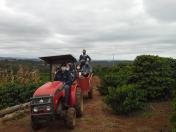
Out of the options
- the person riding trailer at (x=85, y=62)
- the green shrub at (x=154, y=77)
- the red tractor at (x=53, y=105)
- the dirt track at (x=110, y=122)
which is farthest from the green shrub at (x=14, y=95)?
the red tractor at (x=53, y=105)

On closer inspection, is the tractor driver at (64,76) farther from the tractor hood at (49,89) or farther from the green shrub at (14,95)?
the green shrub at (14,95)

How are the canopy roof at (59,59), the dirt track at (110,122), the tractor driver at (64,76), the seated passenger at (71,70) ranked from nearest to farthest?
the dirt track at (110,122)
the tractor driver at (64,76)
the seated passenger at (71,70)
the canopy roof at (59,59)

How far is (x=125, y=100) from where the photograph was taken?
14.0 m

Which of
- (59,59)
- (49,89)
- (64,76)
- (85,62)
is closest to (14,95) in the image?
(85,62)

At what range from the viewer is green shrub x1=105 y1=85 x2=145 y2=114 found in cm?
1397

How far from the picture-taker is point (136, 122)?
42.4 ft

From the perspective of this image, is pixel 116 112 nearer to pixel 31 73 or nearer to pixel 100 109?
pixel 100 109

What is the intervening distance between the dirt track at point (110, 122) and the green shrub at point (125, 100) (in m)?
0.31

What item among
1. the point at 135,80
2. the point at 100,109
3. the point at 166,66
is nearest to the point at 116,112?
the point at 100,109

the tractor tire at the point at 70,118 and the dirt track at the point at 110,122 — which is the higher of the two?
the tractor tire at the point at 70,118

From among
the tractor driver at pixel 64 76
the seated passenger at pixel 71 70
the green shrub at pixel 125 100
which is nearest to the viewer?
the tractor driver at pixel 64 76

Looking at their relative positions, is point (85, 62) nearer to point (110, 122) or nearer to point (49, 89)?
point (110, 122)

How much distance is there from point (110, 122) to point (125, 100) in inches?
64.3

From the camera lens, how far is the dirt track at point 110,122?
38.6 feet
